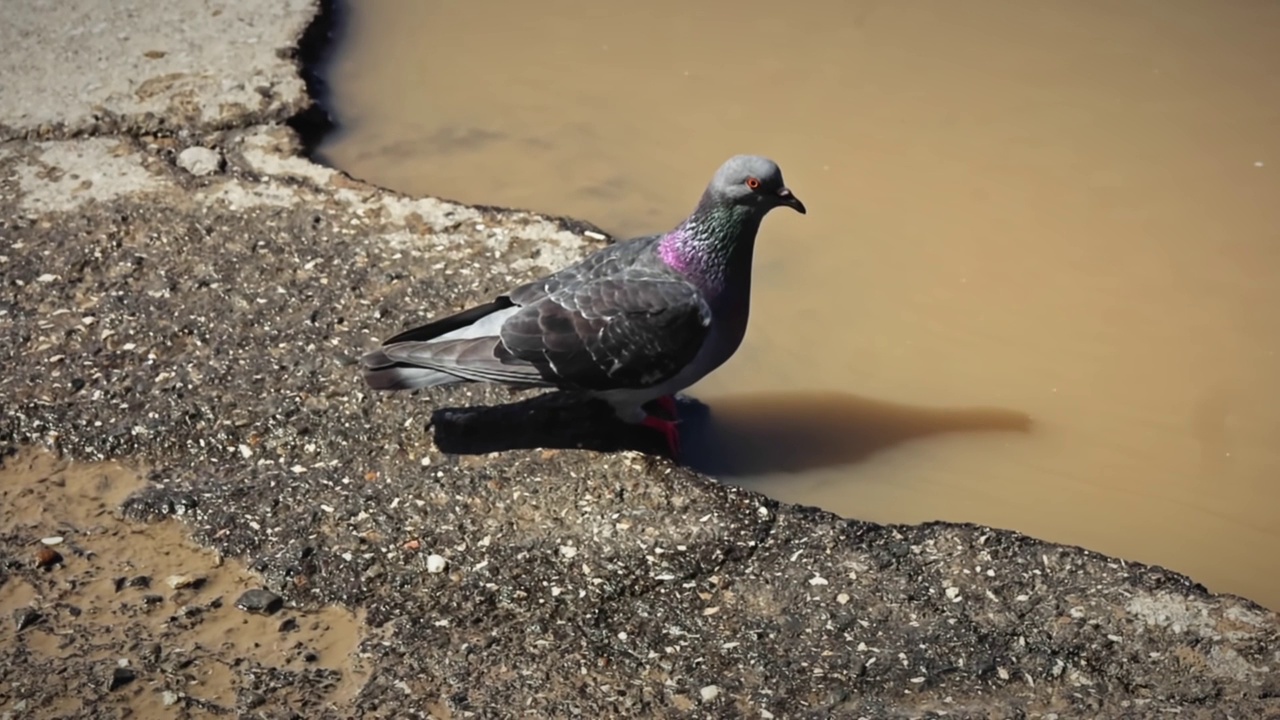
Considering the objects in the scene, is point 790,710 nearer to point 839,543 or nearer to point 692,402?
point 839,543

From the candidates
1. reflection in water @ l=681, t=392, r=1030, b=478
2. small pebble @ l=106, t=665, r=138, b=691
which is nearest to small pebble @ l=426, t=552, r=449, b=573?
small pebble @ l=106, t=665, r=138, b=691

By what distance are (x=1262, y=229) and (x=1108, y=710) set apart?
3131mm

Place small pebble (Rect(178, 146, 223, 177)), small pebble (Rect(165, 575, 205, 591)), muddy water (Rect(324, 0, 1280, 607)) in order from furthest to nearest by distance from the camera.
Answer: small pebble (Rect(178, 146, 223, 177)) → muddy water (Rect(324, 0, 1280, 607)) → small pebble (Rect(165, 575, 205, 591))

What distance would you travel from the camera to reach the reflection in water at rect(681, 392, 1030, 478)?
4.53m

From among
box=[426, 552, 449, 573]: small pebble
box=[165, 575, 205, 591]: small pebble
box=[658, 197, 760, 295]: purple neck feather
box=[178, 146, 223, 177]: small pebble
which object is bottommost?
box=[165, 575, 205, 591]: small pebble

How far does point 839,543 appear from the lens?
382 cm

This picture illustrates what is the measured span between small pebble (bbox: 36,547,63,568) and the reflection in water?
203 centimetres

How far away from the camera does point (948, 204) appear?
5.77m

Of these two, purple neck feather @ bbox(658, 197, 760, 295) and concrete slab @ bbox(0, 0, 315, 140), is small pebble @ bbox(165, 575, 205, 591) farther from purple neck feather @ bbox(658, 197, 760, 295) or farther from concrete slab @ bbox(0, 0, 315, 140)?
concrete slab @ bbox(0, 0, 315, 140)

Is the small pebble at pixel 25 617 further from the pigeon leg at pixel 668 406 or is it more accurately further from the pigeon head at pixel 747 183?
the pigeon head at pixel 747 183

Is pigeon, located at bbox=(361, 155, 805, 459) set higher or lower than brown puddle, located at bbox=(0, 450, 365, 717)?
higher

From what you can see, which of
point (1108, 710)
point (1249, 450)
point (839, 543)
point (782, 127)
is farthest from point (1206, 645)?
point (782, 127)

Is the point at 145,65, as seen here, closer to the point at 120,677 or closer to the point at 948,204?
the point at 120,677

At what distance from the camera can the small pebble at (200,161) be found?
18.1 feet
